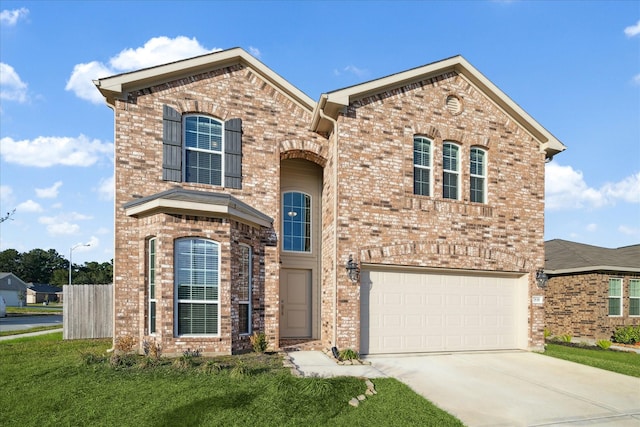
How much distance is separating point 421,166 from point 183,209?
649 centimetres

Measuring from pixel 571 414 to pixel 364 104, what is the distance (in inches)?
320

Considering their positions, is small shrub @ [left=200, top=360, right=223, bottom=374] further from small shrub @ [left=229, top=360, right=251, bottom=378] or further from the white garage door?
the white garage door

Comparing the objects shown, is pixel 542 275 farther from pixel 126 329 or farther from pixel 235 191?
pixel 126 329

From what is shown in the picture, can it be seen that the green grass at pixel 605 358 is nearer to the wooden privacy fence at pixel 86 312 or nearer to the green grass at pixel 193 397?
the green grass at pixel 193 397

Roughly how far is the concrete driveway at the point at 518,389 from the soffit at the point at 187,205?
500cm

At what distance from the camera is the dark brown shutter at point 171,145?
405 inches

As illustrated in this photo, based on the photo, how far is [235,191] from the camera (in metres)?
10.8

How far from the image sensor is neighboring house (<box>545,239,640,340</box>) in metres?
15.2

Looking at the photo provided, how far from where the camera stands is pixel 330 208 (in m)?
10.9

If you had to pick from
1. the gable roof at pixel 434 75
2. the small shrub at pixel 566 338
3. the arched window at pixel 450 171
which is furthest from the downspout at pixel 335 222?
the small shrub at pixel 566 338

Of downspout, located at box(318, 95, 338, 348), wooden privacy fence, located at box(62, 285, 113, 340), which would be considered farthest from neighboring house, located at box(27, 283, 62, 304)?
downspout, located at box(318, 95, 338, 348)

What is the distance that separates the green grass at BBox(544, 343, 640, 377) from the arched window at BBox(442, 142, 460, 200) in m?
5.29

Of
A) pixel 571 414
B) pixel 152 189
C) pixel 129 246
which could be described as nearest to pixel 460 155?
pixel 571 414

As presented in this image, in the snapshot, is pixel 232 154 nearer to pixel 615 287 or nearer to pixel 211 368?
pixel 211 368
